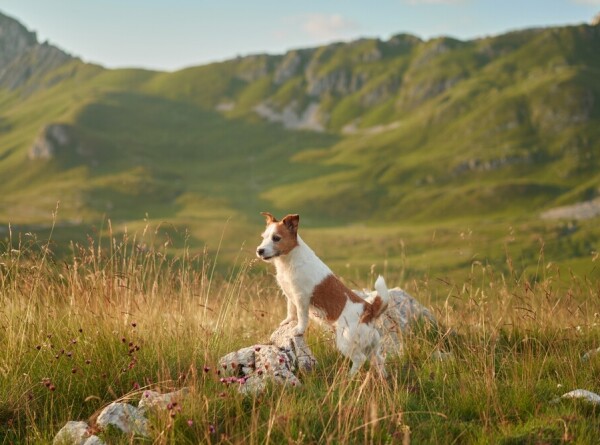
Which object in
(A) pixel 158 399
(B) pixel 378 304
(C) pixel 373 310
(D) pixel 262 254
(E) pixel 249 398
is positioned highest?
(D) pixel 262 254

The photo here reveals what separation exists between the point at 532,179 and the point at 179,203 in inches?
4675


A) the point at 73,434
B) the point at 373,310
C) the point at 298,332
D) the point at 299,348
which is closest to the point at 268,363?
the point at 299,348

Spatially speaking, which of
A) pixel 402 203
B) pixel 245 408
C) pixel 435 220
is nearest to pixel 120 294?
pixel 245 408

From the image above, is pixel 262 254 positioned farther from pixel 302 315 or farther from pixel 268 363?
pixel 268 363

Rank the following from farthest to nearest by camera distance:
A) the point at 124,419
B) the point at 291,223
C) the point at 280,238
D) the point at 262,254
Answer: the point at 291,223, the point at 280,238, the point at 262,254, the point at 124,419

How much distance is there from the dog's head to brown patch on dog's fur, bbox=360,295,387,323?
1304 millimetres

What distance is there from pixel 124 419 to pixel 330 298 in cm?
319

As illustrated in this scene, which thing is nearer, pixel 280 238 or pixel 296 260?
pixel 280 238

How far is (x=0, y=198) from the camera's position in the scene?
19950 cm

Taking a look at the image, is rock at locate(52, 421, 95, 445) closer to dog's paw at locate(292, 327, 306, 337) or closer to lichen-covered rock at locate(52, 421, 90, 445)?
lichen-covered rock at locate(52, 421, 90, 445)

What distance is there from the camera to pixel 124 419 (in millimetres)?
5852

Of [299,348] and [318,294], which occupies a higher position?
[318,294]

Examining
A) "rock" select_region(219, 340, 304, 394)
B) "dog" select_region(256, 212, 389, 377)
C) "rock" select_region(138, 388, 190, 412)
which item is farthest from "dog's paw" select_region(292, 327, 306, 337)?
"rock" select_region(138, 388, 190, 412)

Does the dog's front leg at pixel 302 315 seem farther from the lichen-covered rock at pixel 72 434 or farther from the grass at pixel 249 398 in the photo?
the lichen-covered rock at pixel 72 434
